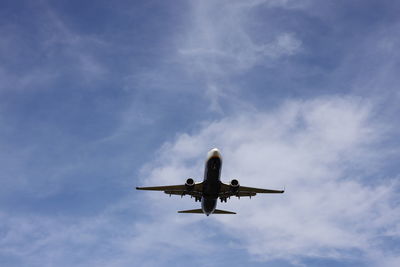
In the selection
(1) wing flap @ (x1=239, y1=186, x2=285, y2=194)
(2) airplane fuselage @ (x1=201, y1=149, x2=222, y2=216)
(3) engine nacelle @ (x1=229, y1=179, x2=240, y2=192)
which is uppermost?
(1) wing flap @ (x1=239, y1=186, x2=285, y2=194)

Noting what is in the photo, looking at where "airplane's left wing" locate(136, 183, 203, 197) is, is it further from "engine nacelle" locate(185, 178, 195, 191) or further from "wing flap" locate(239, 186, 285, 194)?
"wing flap" locate(239, 186, 285, 194)

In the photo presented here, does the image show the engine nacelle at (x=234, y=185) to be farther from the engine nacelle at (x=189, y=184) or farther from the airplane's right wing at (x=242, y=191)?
the engine nacelle at (x=189, y=184)

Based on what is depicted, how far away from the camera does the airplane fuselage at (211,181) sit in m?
58.0

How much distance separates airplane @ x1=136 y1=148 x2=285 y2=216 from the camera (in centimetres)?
5876

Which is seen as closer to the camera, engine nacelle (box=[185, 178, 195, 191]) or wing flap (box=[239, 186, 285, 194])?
engine nacelle (box=[185, 178, 195, 191])

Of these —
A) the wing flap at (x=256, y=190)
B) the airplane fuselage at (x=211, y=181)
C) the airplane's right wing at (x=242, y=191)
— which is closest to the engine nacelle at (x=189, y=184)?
the airplane fuselage at (x=211, y=181)

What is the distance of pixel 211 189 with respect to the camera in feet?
204

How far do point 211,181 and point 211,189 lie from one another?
1.90 metres

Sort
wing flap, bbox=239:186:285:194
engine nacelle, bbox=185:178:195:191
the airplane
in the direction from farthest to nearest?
1. wing flap, bbox=239:186:285:194
2. engine nacelle, bbox=185:178:195:191
3. the airplane

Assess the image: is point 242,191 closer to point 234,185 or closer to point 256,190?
point 256,190

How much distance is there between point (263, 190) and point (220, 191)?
672cm

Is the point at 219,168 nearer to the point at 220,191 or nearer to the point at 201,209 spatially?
the point at 220,191

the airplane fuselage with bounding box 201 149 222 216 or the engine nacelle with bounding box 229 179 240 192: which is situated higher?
the engine nacelle with bounding box 229 179 240 192

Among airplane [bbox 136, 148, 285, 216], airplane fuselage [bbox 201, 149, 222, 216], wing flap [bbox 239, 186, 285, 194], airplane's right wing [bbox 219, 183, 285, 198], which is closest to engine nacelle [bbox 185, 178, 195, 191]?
airplane [bbox 136, 148, 285, 216]
